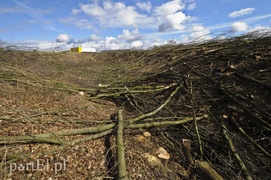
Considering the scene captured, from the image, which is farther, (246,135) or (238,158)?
(246,135)

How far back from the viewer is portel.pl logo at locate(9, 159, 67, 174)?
2.41 m

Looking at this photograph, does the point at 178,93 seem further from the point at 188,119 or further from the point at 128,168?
the point at 128,168

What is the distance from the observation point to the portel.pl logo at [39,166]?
7.89 feet

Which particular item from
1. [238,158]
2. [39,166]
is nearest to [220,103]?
[238,158]

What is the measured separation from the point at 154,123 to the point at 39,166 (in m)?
1.76

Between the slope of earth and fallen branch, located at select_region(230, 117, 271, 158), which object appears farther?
fallen branch, located at select_region(230, 117, 271, 158)

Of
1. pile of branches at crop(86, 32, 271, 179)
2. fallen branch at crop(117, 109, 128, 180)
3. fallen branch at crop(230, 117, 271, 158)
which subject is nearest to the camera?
fallen branch at crop(117, 109, 128, 180)

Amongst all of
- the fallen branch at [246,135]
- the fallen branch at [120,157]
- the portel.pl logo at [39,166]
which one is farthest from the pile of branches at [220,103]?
the portel.pl logo at [39,166]

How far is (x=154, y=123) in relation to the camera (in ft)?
11.9

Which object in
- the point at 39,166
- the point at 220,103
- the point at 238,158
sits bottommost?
the point at 238,158

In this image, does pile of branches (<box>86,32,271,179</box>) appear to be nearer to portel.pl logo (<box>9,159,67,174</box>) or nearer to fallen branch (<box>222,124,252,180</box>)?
fallen branch (<box>222,124,252,180</box>)

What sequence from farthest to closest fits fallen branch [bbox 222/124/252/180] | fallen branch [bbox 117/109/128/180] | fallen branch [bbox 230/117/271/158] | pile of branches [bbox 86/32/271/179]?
pile of branches [bbox 86/32/271/179]
fallen branch [bbox 230/117/271/158]
fallen branch [bbox 222/124/252/180]
fallen branch [bbox 117/109/128/180]

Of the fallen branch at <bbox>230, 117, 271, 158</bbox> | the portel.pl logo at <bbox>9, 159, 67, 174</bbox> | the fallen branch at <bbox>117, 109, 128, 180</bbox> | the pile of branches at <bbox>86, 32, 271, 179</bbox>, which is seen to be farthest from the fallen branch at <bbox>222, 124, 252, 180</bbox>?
the portel.pl logo at <bbox>9, 159, 67, 174</bbox>

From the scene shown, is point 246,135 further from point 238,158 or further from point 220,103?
point 220,103
